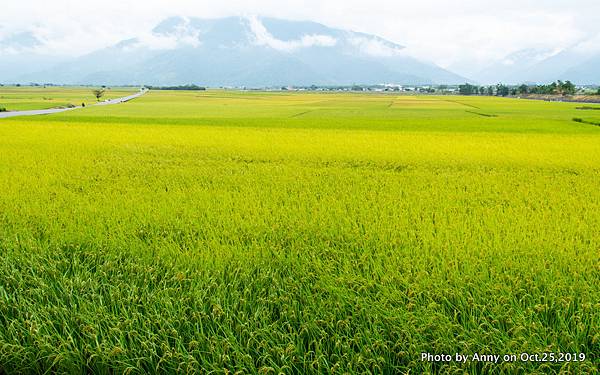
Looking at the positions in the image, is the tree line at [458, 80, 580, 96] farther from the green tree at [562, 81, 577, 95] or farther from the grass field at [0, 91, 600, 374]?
A: the grass field at [0, 91, 600, 374]

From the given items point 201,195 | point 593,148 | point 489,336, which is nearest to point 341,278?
point 489,336

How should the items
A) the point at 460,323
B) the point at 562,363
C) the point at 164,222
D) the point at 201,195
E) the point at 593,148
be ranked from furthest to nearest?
the point at 593,148
the point at 201,195
the point at 164,222
the point at 460,323
the point at 562,363

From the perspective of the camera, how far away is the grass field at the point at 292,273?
2.95 metres

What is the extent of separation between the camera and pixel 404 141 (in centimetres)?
1602

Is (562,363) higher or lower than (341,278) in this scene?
lower

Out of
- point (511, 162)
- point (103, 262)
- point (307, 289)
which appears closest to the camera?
point (307, 289)

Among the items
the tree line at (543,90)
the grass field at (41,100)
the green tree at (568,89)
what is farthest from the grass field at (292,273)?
the tree line at (543,90)

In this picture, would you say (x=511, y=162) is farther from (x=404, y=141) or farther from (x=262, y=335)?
(x=262, y=335)

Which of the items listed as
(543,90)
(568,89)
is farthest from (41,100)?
(543,90)

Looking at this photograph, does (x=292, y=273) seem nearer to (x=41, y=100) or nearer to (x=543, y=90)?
(x=41, y=100)

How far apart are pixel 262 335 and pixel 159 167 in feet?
25.4

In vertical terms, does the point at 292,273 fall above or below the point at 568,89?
below

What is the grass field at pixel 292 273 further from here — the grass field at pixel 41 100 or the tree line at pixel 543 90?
the tree line at pixel 543 90

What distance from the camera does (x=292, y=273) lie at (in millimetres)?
4031
